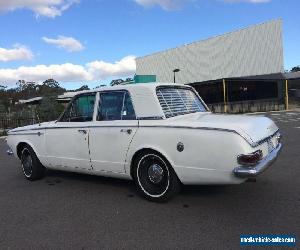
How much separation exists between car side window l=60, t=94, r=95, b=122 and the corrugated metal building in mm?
35934

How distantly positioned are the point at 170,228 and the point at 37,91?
111033 mm

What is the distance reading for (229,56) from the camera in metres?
43.8

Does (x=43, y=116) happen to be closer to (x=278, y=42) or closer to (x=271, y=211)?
(x=278, y=42)

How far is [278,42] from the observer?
3959cm

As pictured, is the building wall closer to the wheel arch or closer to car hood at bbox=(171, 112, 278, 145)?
the wheel arch

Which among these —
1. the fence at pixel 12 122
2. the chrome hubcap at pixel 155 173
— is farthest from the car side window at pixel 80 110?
the fence at pixel 12 122

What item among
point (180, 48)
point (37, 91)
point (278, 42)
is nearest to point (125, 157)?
point (278, 42)

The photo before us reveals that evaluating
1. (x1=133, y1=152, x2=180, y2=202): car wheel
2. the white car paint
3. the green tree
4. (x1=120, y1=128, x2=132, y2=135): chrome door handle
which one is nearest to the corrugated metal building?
the green tree

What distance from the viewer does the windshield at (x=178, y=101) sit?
Answer: 605cm

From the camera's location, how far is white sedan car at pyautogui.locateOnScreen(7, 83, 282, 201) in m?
5.07

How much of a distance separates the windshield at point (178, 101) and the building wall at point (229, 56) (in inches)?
1396

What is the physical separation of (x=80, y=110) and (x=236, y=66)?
38213 millimetres

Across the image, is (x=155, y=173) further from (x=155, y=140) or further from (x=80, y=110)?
(x=80, y=110)

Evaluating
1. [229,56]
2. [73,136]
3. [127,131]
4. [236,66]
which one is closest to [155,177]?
[127,131]
